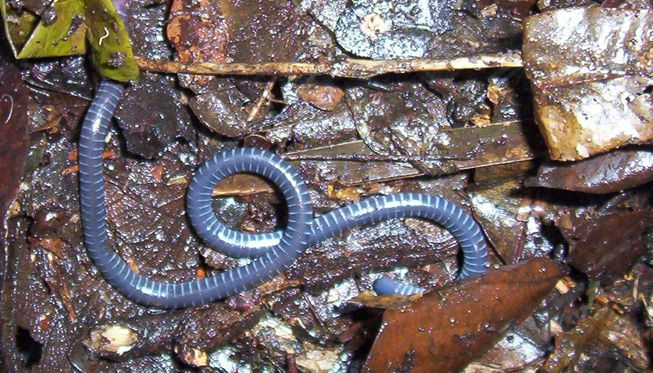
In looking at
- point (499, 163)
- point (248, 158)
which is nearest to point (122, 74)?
point (248, 158)

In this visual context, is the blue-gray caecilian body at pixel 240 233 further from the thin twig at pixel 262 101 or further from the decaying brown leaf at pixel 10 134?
the decaying brown leaf at pixel 10 134

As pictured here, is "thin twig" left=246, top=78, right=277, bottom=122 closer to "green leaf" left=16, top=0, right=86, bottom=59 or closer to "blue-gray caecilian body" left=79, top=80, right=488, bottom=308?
"blue-gray caecilian body" left=79, top=80, right=488, bottom=308

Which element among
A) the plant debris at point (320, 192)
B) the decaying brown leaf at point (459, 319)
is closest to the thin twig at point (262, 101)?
the plant debris at point (320, 192)

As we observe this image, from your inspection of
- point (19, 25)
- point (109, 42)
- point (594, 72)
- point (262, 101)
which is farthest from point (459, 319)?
point (19, 25)

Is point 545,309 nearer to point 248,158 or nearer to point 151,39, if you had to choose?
point 248,158

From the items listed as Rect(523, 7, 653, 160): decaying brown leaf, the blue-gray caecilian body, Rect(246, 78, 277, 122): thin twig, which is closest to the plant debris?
Rect(246, 78, 277, 122): thin twig
